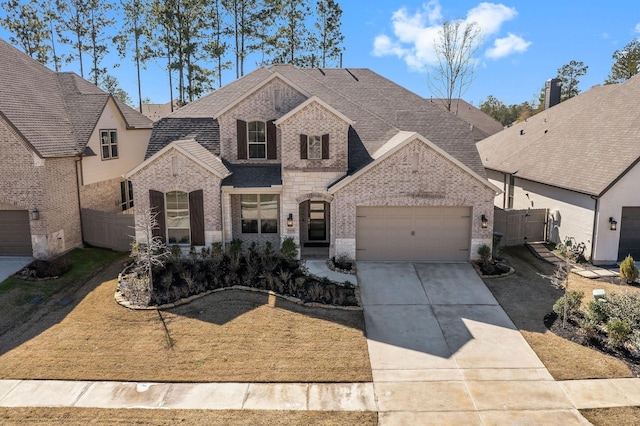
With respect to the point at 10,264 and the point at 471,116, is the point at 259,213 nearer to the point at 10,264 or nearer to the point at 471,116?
the point at 10,264

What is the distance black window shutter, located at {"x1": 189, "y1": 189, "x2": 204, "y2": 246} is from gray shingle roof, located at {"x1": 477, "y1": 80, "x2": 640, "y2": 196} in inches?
605

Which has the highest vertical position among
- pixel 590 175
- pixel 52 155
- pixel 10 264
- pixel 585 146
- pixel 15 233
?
pixel 585 146

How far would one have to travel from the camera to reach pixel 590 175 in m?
19.2

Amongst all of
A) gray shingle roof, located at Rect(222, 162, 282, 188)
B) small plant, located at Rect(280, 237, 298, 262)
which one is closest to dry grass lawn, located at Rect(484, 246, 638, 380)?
small plant, located at Rect(280, 237, 298, 262)

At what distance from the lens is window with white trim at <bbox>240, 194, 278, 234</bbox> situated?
65.0 feet

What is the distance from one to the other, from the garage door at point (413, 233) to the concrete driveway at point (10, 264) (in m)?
13.7

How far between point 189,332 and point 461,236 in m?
11.3

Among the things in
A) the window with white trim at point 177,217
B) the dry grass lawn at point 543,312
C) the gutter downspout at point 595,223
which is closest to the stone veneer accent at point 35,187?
the window with white trim at point 177,217

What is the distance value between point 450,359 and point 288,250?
8.32 m

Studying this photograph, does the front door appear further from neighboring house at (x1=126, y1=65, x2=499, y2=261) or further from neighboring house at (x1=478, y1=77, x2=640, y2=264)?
neighboring house at (x1=478, y1=77, x2=640, y2=264)

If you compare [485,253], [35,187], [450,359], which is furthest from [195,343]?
[485,253]

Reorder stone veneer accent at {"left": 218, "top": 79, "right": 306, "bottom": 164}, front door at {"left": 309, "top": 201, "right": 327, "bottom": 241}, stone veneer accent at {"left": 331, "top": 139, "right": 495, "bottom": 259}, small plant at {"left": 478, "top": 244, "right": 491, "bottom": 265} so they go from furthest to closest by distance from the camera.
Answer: front door at {"left": 309, "top": 201, "right": 327, "bottom": 241}
stone veneer accent at {"left": 218, "top": 79, "right": 306, "bottom": 164}
small plant at {"left": 478, "top": 244, "right": 491, "bottom": 265}
stone veneer accent at {"left": 331, "top": 139, "right": 495, "bottom": 259}

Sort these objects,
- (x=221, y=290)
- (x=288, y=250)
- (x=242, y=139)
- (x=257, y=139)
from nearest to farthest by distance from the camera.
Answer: (x=221, y=290) < (x=288, y=250) < (x=242, y=139) < (x=257, y=139)

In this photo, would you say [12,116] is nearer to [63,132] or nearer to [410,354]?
[63,132]
